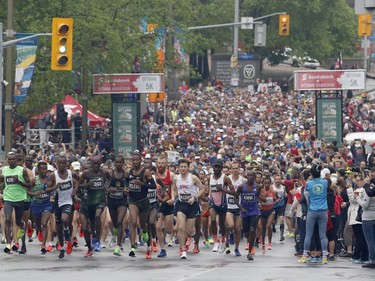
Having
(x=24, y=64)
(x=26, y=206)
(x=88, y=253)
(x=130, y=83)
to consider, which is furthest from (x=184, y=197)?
(x=130, y=83)

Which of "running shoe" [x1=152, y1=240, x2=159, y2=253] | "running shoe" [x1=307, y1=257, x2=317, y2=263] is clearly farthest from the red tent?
"running shoe" [x1=307, y1=257, x2=317, y2=263]

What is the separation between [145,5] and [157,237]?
24.0m

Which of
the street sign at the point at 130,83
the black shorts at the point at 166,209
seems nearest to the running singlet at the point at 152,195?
the black shorts at the point at 166,209

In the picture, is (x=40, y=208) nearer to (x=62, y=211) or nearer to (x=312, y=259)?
(x=62, y=211)

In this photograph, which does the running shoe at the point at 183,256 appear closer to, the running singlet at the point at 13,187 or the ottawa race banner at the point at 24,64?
the running singlet at the point at 13,187

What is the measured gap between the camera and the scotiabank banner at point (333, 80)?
146 feet

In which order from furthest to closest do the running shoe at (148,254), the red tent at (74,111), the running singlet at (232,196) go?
the red tent at (74,111) → the running singlet at (232,196) → the running shoe at (148,254)

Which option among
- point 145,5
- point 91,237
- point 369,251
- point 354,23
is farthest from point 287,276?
point 354,23

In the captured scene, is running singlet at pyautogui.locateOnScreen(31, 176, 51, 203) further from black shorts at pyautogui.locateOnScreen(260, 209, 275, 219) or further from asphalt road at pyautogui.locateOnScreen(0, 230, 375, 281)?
black shorts at pyautogui.locateOnScreen(260, 209, 275, 219)

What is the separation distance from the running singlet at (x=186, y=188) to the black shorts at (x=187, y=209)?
8 centimetres

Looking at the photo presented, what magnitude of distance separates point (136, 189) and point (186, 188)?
38.1 inches

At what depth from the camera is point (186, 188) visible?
22.3m

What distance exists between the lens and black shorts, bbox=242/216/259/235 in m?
22.6

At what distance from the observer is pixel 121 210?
2198cm
